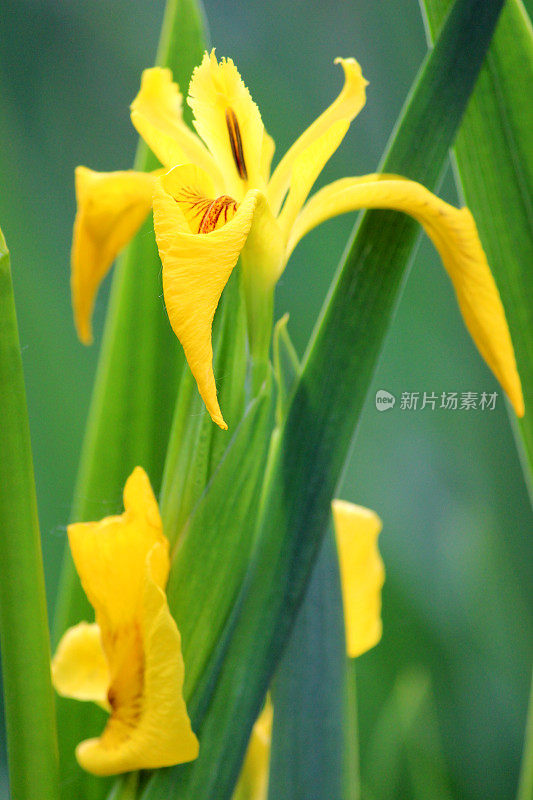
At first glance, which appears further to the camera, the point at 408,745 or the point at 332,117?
the point at 408,745

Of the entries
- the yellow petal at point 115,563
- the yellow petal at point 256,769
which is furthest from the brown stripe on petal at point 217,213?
the yellow petal at point 256,769

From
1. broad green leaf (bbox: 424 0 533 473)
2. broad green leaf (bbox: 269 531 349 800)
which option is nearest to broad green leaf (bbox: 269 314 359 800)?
broad green leaf (bbox: 269 531 349 800)

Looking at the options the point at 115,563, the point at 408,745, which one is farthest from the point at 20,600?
the point at 408,745

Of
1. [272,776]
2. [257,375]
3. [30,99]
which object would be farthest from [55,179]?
[272,776]

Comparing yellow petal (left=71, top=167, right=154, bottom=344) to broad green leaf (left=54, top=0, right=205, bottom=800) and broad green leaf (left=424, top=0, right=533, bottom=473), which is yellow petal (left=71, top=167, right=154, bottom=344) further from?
broad green leaf (left=424, top=0, right=533, bottom=473)

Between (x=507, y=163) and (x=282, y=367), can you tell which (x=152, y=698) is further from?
(x=507, y=163)

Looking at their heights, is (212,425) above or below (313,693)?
above

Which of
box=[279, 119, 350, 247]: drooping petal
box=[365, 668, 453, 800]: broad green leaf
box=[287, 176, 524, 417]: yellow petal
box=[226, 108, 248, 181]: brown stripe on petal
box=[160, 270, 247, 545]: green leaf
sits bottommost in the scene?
box=[365, 668, 453, 800]: broad green leaf
